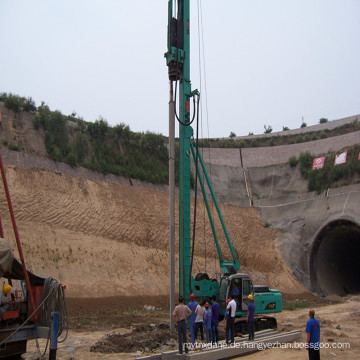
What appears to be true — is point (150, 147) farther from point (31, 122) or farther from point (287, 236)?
point (287, 236)

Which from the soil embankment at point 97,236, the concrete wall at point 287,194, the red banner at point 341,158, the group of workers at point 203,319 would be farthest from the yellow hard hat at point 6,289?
the red banner at point 341,158

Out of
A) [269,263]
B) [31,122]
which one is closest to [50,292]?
[31,122]

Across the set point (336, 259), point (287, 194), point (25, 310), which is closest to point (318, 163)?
point (287, 194)

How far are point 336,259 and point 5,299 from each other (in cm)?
3309

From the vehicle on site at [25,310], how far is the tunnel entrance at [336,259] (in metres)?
28.2

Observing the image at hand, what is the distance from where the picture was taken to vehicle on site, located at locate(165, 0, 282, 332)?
52.1 ft

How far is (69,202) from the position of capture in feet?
92.6

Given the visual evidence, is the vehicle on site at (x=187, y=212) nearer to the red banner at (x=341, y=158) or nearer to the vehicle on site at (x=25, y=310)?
the vehicle on site at (x=25, y=310)

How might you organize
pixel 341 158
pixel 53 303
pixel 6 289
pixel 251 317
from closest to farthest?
1. pixel 6 289
2. pixel 53 303
3. pixel 251 317
4. pixel 341 158

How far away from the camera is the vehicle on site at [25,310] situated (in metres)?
10.0

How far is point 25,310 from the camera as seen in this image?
10.7 metres

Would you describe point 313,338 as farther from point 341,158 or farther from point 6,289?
point 341,158

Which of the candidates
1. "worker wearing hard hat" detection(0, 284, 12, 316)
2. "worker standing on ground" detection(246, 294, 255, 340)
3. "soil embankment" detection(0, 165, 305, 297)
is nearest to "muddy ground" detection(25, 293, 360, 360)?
"worker standing on ground" detection(246, 294, 255, 340)

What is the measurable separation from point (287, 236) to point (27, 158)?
22856mm
